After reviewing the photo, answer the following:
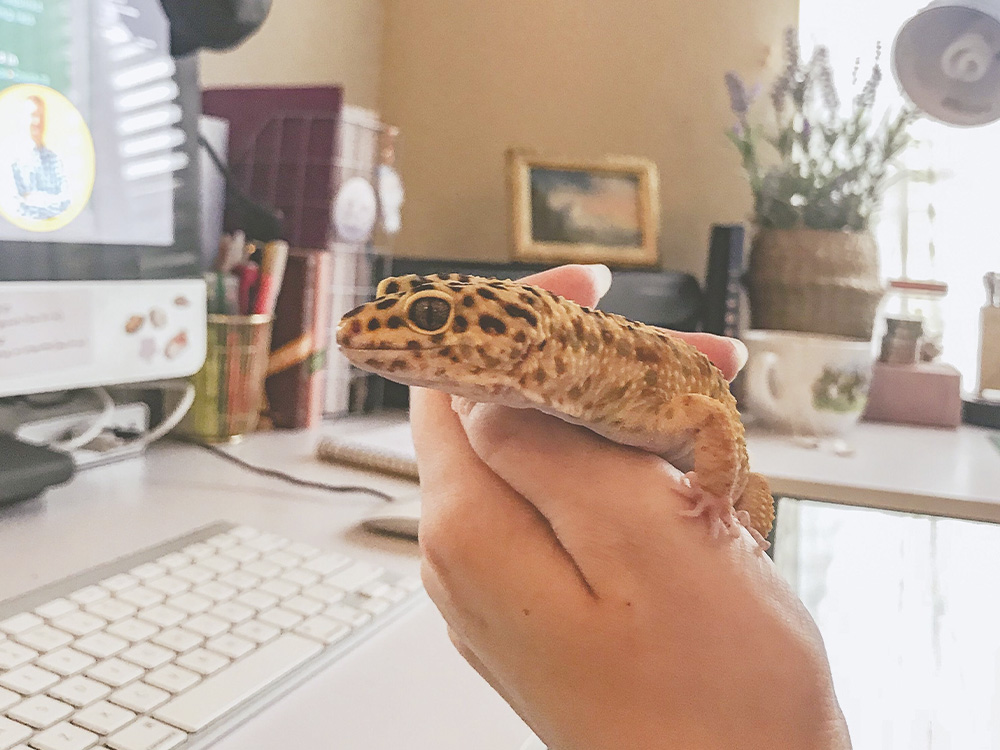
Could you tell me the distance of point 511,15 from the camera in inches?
66.2

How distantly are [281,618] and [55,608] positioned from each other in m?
0.13

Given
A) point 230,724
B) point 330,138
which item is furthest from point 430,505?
point 330,138

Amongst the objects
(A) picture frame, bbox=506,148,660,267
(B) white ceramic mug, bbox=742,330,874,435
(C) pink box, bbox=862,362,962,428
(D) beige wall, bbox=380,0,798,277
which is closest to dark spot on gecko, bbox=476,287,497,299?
(B) white ceramic mug, bbox=742,330,874,435

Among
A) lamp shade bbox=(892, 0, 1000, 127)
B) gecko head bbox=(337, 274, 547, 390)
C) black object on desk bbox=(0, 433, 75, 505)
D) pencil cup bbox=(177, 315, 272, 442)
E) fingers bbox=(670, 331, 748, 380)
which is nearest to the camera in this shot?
gecko head bbox=(337, 274, 547, 390)

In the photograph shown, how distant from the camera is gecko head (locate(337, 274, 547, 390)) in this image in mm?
350

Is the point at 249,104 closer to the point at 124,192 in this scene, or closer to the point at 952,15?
the point at 124,192

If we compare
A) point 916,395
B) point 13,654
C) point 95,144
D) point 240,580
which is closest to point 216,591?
point 240,580

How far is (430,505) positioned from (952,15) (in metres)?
1.27

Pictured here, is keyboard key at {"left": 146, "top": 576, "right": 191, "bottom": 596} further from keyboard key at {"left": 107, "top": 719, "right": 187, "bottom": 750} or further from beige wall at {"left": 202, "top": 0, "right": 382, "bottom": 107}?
beige wall at {"left": 202, "top": 0, "right": 382, "bottom": 107}

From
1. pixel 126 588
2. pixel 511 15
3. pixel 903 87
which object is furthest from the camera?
pixel 511 15

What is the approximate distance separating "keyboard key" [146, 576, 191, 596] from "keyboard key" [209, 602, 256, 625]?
0.04m

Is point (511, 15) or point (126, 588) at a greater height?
point (511, 15)

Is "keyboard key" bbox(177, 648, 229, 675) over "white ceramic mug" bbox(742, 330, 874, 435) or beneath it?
beneath

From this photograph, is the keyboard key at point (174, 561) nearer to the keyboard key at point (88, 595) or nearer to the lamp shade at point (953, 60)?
the keyboard key at point (88, 595)
